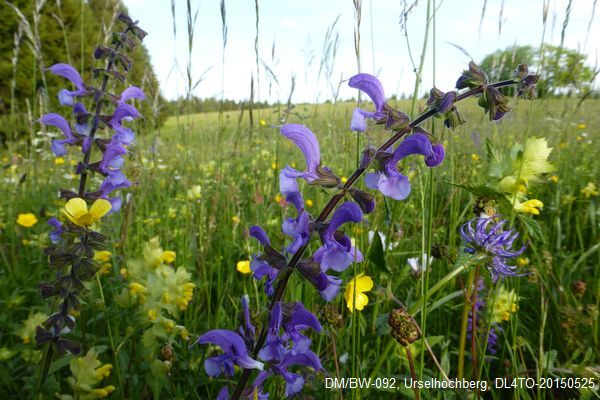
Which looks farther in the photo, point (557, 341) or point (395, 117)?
point (557, 341)

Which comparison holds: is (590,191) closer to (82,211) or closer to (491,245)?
(491,245)

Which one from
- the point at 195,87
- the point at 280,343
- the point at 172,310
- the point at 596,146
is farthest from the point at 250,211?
the point at 596,146

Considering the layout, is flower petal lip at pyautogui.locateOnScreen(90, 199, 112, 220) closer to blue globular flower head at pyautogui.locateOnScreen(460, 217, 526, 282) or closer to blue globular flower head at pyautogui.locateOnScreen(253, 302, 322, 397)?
blue globular flower head at pyautogui.locateOnScreen(253, 302, 322, 397)

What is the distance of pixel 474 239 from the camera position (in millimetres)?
1163

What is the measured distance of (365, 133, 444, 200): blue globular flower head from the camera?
0.89 meters

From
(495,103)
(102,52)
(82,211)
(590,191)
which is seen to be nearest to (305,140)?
(495,103)

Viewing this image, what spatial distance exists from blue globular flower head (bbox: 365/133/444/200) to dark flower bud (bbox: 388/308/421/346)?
0.30m

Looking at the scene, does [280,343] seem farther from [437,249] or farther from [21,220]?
[21,220]

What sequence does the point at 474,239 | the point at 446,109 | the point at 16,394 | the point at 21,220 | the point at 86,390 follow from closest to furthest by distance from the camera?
1. the point at 446,109
2. the point at 474,239
3. the point at 86,390
4. the point at 16,394
5. the point at 21,220

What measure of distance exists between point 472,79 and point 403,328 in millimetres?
583

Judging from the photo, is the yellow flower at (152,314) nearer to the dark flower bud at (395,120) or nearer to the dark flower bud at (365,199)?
the dark flower bud at (365,199)

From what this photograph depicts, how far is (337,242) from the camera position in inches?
35.9

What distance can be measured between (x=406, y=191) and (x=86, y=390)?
1186mm

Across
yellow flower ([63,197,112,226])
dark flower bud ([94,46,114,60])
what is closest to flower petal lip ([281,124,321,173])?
yellow flower ([63,197,112,226])
